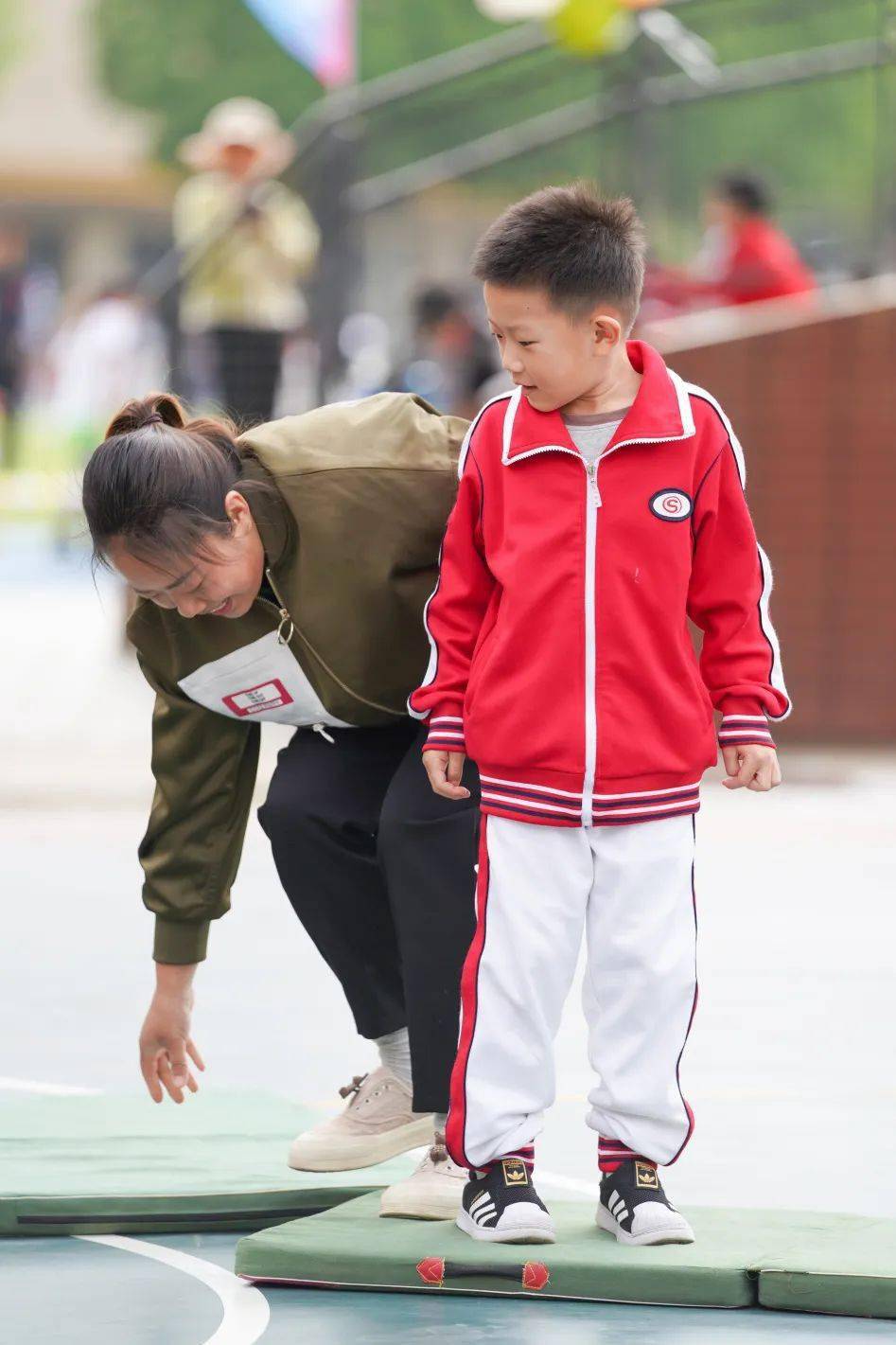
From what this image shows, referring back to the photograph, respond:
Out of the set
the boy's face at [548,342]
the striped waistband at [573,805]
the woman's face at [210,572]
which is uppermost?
the boy's face at [548,342]

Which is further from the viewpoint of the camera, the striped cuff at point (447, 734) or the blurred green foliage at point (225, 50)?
the blurred green foliage at point (225, 50)

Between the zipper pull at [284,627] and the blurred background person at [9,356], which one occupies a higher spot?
the blurred background person at [9,356]

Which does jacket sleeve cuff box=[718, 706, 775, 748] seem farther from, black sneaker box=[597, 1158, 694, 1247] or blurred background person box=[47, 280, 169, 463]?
blurred background person box=[47, 280, 169, 463]

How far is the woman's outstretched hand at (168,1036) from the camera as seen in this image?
3.52 m

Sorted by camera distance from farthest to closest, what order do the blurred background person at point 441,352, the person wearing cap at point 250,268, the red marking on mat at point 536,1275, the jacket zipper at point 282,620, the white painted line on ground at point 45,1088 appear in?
the person wearing cap at point 250,268
the blurred background person at point 441,352
the white painted line on ground at point 45,1088
the jacket zipper at point 282,620
the red marking on mat at point 536,1275

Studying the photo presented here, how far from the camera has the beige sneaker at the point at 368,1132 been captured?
360cm

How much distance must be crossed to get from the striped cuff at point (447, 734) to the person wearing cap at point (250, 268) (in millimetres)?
7335

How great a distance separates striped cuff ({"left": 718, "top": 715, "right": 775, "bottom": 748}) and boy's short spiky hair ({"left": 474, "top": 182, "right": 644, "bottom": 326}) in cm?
58

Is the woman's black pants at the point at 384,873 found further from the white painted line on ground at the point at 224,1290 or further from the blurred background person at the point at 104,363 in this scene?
the blurred background person at the point at 104,363

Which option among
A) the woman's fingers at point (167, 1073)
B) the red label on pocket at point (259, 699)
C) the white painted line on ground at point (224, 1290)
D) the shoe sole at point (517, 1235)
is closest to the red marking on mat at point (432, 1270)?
the shoe sole at point (517, 1235)

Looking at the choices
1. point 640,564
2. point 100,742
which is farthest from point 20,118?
point 640,564

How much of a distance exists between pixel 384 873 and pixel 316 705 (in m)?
0.30

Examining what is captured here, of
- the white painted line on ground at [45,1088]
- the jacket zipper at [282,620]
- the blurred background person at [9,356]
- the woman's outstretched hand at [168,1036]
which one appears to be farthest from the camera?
the blurred background person at [9,356]

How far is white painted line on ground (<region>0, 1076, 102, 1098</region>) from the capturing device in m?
4.18
